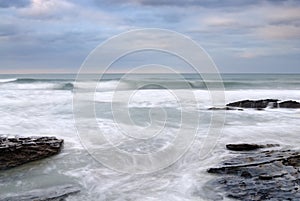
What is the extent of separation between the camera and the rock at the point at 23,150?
570cm

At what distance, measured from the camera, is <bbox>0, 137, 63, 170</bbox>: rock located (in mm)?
5703

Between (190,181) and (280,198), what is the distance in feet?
4.58

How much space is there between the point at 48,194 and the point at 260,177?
3.01m

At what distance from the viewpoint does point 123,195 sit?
460 cm

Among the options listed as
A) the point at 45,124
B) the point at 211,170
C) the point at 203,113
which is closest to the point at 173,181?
the point at 211,170

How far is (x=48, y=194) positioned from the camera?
445cm

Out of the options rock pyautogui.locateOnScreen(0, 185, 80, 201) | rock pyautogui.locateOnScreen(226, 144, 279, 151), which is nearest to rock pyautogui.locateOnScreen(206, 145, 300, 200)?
rock pyautogui.locateOnScreen(226, 144, 279, 151)

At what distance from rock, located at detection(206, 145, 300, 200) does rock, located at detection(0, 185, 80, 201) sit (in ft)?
6.58

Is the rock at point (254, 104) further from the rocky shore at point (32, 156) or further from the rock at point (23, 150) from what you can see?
the rock at point (23, 150)

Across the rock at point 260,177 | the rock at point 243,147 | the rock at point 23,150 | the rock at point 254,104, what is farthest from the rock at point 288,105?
the rock at point 23,150

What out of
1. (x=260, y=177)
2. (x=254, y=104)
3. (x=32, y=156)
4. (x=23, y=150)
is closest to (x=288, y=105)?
(x=254, y=104)

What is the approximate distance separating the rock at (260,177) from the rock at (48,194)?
6.58 feet

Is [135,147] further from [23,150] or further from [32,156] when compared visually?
[23,150]

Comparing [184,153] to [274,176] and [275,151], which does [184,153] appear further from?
[274,176]
